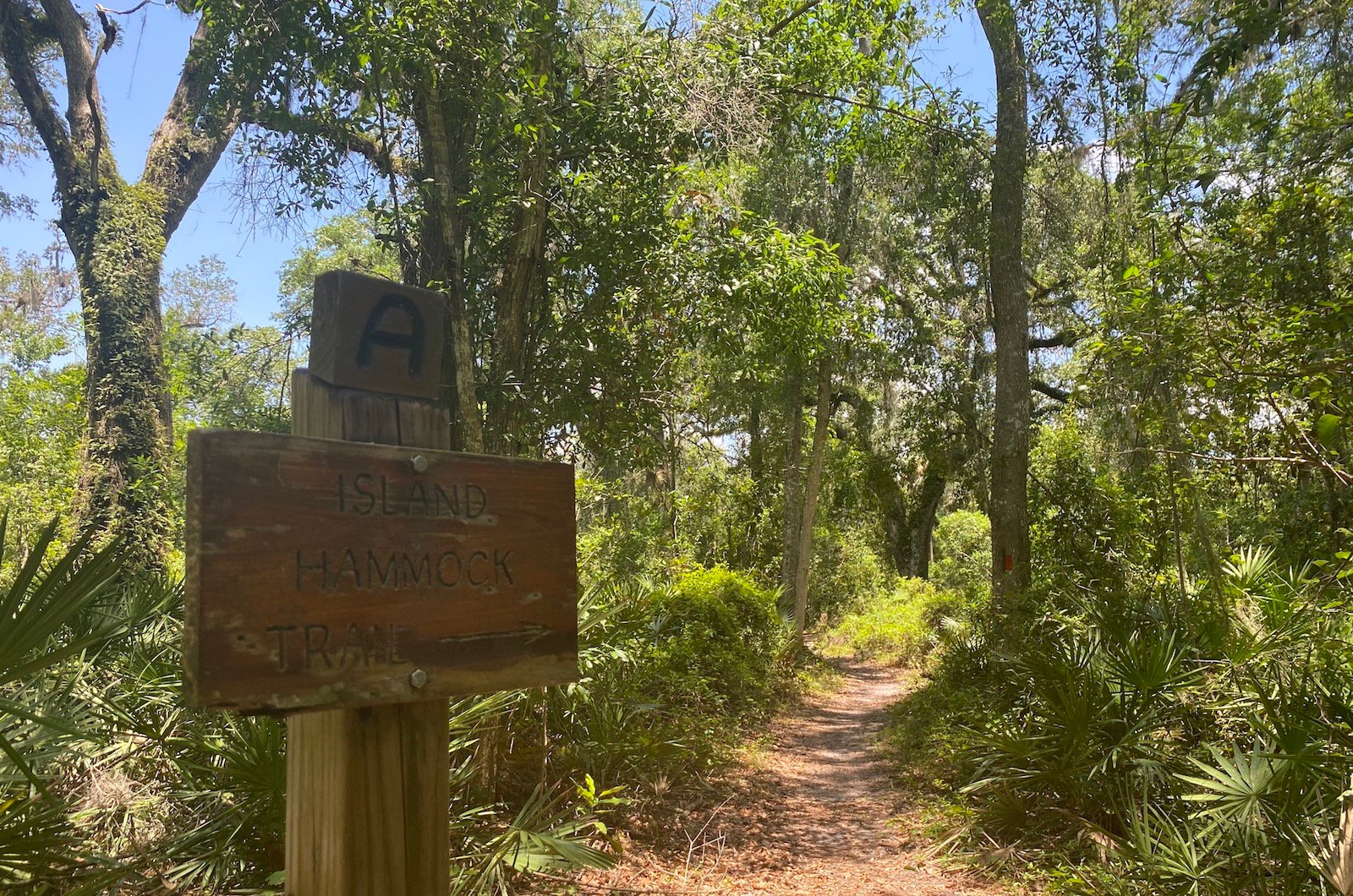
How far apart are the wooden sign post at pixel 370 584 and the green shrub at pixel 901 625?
1474cm

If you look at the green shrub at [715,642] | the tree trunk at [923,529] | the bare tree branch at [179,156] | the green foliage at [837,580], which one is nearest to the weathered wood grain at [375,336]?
the green shrub at [715,642]

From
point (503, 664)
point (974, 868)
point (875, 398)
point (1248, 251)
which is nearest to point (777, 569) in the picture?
point (875, 398)

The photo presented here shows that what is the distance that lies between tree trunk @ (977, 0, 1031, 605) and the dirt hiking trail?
9.77 feet

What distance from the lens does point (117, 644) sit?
19.1ft

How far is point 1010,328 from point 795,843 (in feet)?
22.6

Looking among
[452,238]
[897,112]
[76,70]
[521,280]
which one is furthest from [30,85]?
[897,112]

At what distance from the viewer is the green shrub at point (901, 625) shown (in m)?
17.5

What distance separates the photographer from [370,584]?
1.77 m

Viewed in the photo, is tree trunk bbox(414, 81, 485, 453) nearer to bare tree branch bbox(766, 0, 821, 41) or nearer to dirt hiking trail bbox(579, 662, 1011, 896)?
dirt hiking trail bbox(579, 662, 1011, 896)

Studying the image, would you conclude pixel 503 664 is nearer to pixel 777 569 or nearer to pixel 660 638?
pixel 660 638

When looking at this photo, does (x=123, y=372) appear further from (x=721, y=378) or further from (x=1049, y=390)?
(x=1049, y=390)

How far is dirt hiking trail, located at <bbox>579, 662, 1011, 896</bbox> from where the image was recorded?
5.59 metres

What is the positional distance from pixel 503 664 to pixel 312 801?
1.56ft

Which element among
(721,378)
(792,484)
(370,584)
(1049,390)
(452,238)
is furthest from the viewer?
(1049,390)
